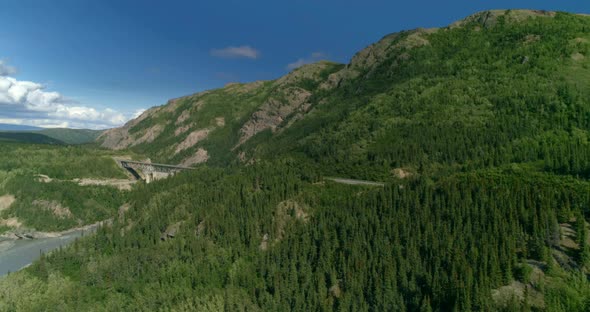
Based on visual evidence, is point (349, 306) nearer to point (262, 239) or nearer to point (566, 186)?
point (262, 239)

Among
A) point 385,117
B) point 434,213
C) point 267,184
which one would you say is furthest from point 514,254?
point 385,117

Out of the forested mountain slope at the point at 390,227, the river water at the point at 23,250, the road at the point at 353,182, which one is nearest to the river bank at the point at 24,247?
the river water at the point at 23,250

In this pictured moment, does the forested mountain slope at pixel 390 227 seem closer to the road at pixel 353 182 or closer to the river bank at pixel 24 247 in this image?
the road at pixel 353 182

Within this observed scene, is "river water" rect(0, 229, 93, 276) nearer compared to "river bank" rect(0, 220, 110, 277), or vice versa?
"river water" rect(0, 229, 93, 276)

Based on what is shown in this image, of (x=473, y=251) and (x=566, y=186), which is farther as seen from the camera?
(x=566, y=186)

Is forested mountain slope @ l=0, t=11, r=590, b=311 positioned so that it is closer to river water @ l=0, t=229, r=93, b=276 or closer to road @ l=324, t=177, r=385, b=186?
road @ l=324, t=177, r=385, b=186

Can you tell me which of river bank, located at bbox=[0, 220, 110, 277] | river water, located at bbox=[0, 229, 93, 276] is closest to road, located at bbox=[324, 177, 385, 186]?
river bank, located at bbox=[0, 220, 110, 277]
